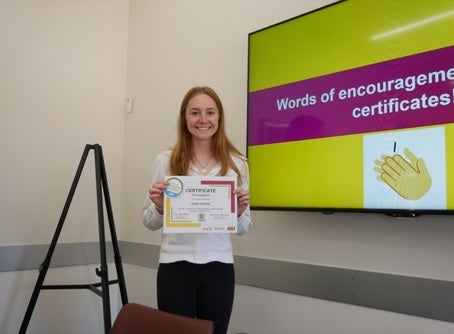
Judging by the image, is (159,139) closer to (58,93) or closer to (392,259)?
(58,93)

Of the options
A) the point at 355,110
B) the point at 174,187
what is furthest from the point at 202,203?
the point at 355,110

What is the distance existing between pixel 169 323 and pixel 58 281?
1.90 metres

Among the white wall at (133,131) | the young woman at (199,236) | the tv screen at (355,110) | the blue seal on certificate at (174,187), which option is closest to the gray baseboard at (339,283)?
the white wall at (133,131)

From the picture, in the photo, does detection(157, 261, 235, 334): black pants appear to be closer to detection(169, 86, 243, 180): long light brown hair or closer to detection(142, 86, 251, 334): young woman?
detection(142, 86, 251, 334): young woman

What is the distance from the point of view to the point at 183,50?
2.74m

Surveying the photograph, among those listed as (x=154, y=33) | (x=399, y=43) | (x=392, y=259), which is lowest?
(x=392, y=259)

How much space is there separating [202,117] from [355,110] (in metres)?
0.65

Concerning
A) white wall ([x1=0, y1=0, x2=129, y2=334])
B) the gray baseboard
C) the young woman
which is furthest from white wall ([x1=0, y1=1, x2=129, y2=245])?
the young woman

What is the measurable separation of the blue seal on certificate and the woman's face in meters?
0.23

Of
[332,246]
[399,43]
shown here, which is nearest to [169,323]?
[332,246]

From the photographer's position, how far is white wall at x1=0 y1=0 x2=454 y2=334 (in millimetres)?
1816

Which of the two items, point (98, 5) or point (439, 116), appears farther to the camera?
point (98, 5)

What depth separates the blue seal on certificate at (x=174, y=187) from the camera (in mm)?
1457

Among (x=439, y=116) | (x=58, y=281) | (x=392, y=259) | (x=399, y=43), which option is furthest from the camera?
(x=58, y=281)
